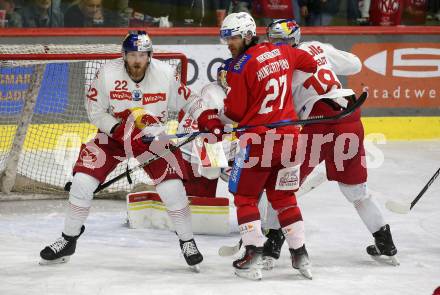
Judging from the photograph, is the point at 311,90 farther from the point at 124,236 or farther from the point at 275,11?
the point at 275,11

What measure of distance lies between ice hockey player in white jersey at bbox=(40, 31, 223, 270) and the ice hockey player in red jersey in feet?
0.70

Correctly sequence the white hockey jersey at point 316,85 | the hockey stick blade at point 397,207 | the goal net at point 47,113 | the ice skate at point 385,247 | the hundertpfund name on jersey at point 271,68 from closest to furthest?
the hundertpfund name on jersey at point 271,68
the white hockey jersey at point 316,85
the ice skate at point 385,247
the hockey stick blade at point 397,207
the goal net at point 47,113

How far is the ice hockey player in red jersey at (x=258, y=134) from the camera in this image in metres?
4.71

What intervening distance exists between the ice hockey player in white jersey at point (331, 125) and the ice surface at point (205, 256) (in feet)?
0.75

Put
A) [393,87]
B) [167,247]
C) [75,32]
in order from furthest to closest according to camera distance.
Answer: [393,87]
[75,32]
[167,247]

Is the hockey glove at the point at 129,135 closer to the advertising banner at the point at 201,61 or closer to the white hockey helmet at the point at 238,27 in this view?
the white hockey helmet at the point at 238,27

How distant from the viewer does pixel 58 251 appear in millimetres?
5012

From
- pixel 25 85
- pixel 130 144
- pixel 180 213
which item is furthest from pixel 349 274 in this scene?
pixel 25 85

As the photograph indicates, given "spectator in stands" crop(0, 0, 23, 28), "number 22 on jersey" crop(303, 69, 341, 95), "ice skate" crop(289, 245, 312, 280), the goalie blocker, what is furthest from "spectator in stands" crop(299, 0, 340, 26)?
"ice skate" crop(289, 245, 312, 280)

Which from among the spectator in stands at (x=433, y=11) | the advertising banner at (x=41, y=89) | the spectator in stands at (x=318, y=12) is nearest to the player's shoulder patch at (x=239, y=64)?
the advertising banner at (x=41, y=89)

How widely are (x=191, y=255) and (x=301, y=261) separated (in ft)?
1.72

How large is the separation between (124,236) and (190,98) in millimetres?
1091

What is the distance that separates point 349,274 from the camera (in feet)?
16.4

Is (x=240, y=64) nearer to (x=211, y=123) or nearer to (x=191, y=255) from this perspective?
(x=211, y=123)
